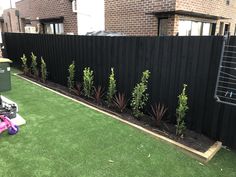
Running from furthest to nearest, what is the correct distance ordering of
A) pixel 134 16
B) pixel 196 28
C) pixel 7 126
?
pixel 196 28 < pixel 134 16 < pixel 7 126

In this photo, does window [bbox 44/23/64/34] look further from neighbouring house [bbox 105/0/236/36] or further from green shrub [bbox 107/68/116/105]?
green shrub [bbox 107/68/116/105]

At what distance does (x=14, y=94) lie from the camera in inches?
257

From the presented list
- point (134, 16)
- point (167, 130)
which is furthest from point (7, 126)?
point (134, 16)

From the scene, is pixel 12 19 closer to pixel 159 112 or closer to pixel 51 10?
pixel 51 10

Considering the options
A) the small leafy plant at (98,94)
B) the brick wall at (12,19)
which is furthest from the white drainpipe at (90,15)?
the brick wall at (12,19)

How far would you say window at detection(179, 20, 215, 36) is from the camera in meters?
8.93

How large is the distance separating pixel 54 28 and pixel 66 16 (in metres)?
2.01

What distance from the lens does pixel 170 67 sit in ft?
14.7

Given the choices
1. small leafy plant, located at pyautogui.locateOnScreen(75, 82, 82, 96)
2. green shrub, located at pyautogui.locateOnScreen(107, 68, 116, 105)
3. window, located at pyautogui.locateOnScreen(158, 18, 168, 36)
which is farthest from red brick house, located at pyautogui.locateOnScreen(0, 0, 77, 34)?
green shrub, located at pyautogui.locateOnScreen(107, 68, 116, 105)

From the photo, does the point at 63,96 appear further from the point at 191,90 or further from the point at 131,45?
the point at 191,90

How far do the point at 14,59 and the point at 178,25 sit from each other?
797 centimetres

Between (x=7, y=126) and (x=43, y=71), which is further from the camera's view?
(x=43, y=71)

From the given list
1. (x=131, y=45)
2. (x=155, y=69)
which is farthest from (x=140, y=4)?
(x=155, y=69)

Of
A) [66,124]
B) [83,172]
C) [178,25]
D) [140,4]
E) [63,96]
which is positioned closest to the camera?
[83,172]
